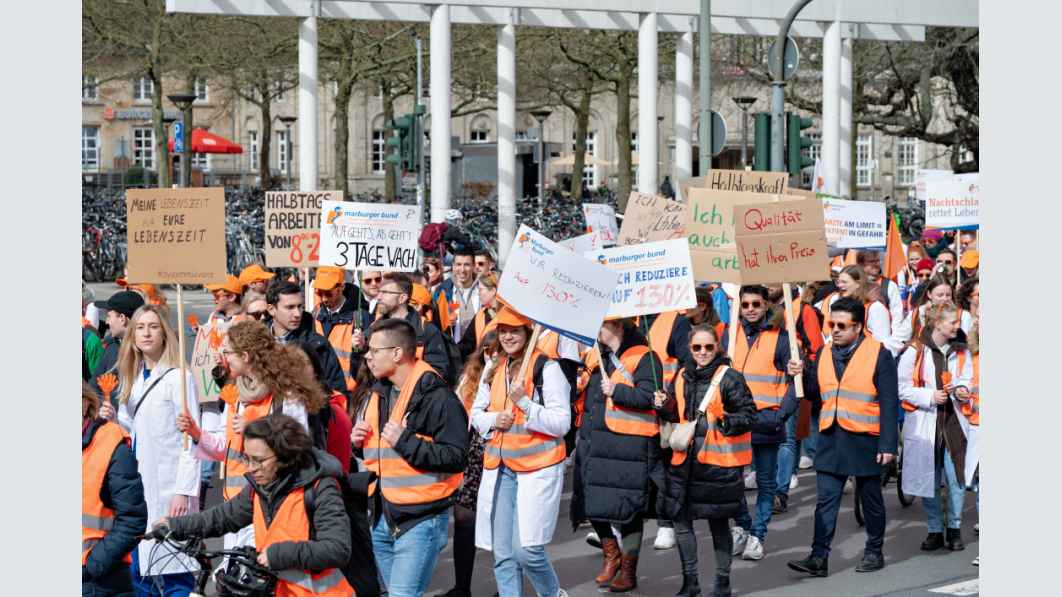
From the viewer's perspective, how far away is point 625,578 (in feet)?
21.9

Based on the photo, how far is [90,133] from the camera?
59.9 meters

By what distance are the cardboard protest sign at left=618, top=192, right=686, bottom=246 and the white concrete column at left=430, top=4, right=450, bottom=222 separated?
8795 mm

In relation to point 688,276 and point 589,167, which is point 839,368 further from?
point 589,167

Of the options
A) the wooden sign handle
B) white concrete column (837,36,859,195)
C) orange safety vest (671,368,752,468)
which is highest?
white concrete column (837,36,859,195)

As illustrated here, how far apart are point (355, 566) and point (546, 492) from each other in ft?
5.48

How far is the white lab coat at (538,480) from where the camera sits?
5.67m

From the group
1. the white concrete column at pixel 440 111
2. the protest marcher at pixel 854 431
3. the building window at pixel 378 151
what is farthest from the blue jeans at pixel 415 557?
the building window at pixel 378 151

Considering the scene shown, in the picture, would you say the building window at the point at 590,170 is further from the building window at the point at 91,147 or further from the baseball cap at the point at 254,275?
the baseball cap at the point at 254,275

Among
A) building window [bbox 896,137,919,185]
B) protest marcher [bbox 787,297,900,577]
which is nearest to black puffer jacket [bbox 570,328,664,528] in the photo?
protest marcher [bbox 787,297,900,577]

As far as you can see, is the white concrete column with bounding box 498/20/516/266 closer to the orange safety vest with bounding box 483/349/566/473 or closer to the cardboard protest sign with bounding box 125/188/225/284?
the cardboard protest sign with bounding box 125/188/225/284

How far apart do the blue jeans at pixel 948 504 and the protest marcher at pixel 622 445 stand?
198 cm

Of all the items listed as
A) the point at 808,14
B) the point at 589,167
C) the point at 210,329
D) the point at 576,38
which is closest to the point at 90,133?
the point at 589,167

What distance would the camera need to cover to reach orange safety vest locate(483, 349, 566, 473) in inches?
227

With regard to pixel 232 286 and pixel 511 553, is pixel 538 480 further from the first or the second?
pixel 232 286
